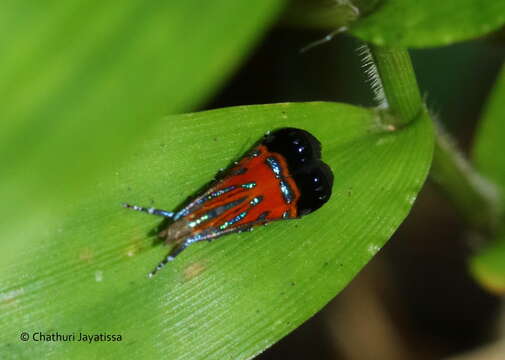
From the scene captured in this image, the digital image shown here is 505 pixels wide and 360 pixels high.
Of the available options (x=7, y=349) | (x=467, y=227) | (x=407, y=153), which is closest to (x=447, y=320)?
(x=467, y=227)

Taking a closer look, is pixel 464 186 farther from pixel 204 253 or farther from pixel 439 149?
pixel 204 253

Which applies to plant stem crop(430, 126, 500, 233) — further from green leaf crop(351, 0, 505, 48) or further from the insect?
green leaf crop(351, 0, 505, 48)

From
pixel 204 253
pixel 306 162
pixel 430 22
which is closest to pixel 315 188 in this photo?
pixel 306 162

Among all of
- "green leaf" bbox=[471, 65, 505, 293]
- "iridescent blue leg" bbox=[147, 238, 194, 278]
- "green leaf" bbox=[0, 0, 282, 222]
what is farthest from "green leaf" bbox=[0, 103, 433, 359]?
"green leaf" bbox=[0, 0, 282, 222]

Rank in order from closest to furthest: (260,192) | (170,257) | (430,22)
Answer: (430,22) → (170,257) → (260,192)

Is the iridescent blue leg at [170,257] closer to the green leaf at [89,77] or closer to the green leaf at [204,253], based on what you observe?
the green leaf at [204,253]

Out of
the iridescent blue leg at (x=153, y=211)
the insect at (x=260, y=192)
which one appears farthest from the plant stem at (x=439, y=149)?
the iridescent blue leg at (x=153, y=211)

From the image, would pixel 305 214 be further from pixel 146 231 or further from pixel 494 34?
pixel 494 34
